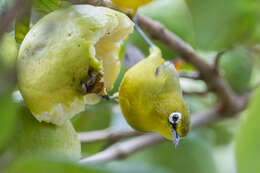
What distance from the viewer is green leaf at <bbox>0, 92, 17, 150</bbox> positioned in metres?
0.27

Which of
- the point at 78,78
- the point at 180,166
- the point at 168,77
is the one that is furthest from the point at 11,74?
the point at 180,166

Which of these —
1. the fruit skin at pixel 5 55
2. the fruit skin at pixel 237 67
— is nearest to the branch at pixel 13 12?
the fruit skin at pixel 5 55

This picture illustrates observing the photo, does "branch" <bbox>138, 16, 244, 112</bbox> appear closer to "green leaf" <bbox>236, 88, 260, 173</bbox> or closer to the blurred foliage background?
the blurred foliage background

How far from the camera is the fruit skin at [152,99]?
2.48ft

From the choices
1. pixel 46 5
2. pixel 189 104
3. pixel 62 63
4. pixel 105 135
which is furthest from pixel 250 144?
pixel 189 104

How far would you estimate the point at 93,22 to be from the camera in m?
0.59

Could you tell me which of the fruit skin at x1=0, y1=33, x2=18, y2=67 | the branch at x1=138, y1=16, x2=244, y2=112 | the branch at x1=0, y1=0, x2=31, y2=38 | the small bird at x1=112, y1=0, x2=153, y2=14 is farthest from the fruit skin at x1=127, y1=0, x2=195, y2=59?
the branch at x1=0, y1=0, x2=31, y2=38

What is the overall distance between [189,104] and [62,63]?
3.84 ft

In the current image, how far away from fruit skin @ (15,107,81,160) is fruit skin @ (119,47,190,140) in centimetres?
16

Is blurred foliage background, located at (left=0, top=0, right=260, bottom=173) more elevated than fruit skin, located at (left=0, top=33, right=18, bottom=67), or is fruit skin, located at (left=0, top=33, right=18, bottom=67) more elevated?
fruit skin, located at (left=0, top=33, right=18, bottom=67)

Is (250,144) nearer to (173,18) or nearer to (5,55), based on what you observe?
(5,55)

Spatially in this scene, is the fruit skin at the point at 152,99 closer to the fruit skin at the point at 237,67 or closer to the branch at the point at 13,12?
the branch at the point at 13,12

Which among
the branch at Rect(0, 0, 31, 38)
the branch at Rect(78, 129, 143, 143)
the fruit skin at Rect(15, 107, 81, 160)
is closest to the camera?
the branch at Rect(0, 0, 31, 38)

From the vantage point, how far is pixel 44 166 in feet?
0.96
